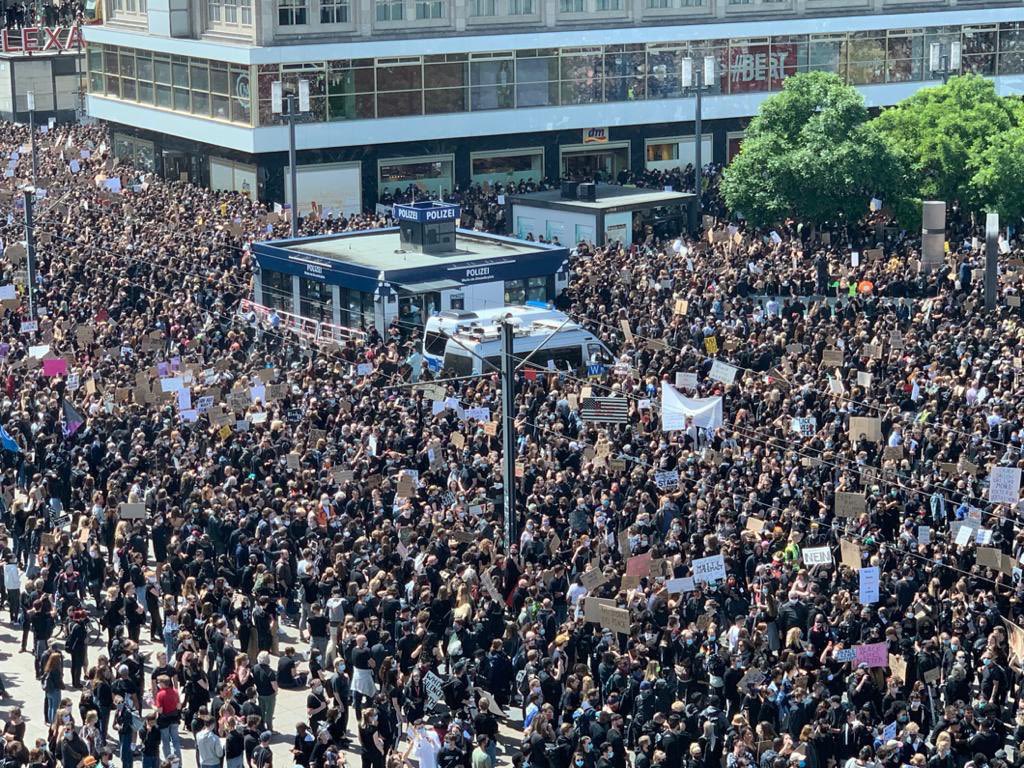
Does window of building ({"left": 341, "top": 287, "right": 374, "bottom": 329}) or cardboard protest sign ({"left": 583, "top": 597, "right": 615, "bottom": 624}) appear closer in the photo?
cardboard protest sign ({"left": 583, "top": 597, "right": 615, "bottom": 624})

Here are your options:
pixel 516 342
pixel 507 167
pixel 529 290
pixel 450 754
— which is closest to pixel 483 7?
pixel 507 167

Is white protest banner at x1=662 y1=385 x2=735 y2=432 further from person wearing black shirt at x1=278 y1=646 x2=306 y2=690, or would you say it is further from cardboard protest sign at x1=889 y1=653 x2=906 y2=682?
cardboard protest sign at x1=889 y1=653 x2=906 y2=682

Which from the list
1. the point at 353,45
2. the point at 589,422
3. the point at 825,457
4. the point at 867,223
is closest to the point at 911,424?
the point at 825,457

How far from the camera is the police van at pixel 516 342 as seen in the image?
125 feet

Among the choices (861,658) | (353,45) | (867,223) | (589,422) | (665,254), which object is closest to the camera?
(861,658)

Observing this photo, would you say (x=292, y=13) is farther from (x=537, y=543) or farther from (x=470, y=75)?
(x=537, y=543)

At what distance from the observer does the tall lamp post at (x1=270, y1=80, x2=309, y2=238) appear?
178 feet

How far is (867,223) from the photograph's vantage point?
5566 centimetres

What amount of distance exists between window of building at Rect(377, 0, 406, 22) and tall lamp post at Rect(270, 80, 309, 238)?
4.04 metres

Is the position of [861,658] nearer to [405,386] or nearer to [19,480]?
[405,386]

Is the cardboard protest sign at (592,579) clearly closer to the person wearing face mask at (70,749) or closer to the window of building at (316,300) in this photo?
the person wearing face mask at (70,749)

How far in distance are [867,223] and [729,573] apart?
3050 centimetres

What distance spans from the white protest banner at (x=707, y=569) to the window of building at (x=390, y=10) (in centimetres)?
4449

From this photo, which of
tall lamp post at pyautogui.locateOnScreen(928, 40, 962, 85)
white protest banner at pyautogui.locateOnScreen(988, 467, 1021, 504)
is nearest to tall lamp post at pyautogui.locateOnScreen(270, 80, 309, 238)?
tall lamp post at pyautogui.locateOnScreen(928, 40, 962, 85)
